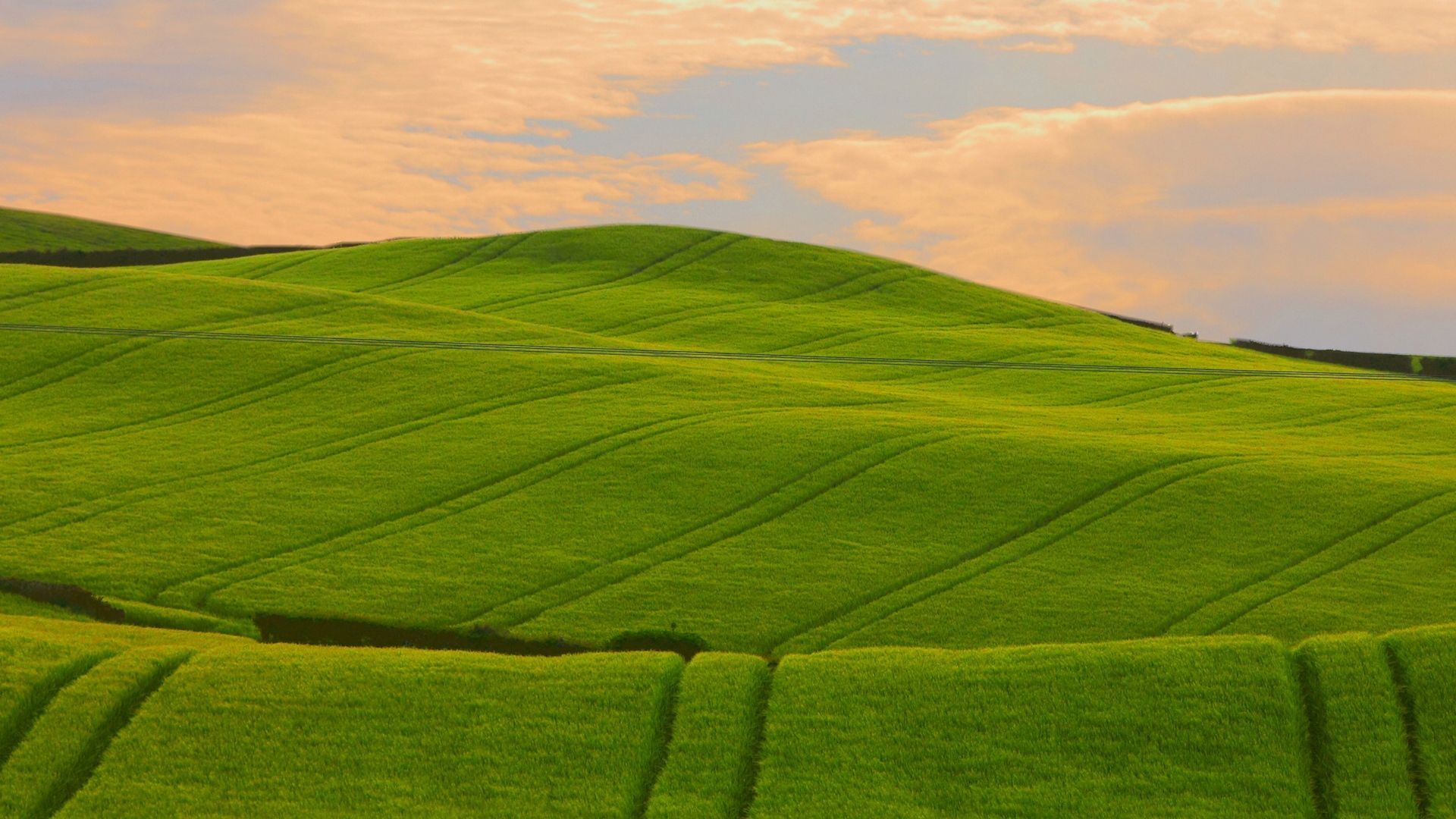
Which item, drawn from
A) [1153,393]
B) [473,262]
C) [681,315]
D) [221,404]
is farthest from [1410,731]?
[473,262]

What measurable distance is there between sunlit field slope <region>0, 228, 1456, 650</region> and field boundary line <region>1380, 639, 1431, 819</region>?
7.26 m

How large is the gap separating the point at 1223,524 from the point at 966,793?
625 inches

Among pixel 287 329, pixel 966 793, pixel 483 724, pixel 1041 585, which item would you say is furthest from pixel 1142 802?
pixel 287 329

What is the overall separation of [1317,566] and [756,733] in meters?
15.7

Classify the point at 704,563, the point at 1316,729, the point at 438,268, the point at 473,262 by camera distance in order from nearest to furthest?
the point at 1316,729
the point at 704,563
the point at 438,268
the point at 473,262

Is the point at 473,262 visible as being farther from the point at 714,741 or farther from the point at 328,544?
the point at 714,741

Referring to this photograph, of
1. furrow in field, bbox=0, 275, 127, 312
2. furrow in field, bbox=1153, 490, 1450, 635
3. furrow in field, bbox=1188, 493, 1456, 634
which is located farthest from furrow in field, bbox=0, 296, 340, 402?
furrow in field, bbox=1188, 493, 1456, 634

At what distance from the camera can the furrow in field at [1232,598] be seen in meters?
22.7

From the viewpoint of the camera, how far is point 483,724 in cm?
1483

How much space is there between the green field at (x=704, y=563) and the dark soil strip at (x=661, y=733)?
0.08 meters

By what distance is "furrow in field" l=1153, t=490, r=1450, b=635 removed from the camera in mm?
22656

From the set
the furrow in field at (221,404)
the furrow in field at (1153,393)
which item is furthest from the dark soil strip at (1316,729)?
the furrow in field at (221,404)

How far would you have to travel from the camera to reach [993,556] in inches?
1008

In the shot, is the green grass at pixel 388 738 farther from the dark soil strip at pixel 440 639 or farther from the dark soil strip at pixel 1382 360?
the dark soil strip at pixel 1382 360
